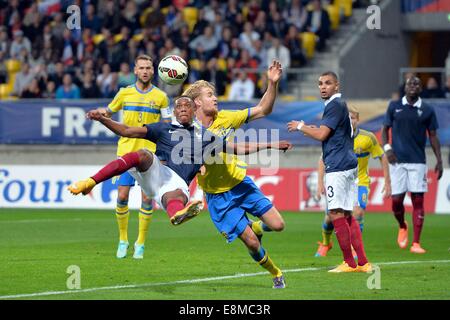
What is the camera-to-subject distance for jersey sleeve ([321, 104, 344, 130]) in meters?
12.0

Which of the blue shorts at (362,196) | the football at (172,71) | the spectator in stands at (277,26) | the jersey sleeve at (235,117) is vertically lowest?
the blue shorts at (362,196)

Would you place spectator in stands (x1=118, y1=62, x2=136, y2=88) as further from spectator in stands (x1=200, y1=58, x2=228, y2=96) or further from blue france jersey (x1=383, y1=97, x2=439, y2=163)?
blue france jersey (x1=383, y1=97, x2=439, y2=163)

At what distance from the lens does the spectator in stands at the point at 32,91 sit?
87.6ft

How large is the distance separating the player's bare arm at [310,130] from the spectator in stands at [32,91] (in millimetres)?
15753

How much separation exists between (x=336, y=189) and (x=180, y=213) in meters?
2.41

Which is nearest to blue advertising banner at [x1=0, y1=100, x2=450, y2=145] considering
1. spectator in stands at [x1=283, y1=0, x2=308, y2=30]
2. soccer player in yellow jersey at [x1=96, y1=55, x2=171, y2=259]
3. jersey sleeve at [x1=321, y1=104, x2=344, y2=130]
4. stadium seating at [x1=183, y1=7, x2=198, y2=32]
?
spectator in stands at [x1=283, y1=0, x2=308, y2=30]

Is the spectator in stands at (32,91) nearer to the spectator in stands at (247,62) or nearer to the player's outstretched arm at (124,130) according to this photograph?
the spectator in stands at (247,62)

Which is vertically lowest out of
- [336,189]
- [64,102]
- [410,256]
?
[410,256]

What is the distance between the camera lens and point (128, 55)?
89.6 ft

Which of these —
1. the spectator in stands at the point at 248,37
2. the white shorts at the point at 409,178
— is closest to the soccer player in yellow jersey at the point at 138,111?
the white shorts at the point at 409,178

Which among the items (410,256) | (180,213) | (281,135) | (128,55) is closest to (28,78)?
(128,55)

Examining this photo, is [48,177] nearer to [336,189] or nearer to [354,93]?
[354,93]

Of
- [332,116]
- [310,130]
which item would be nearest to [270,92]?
[310,130]
